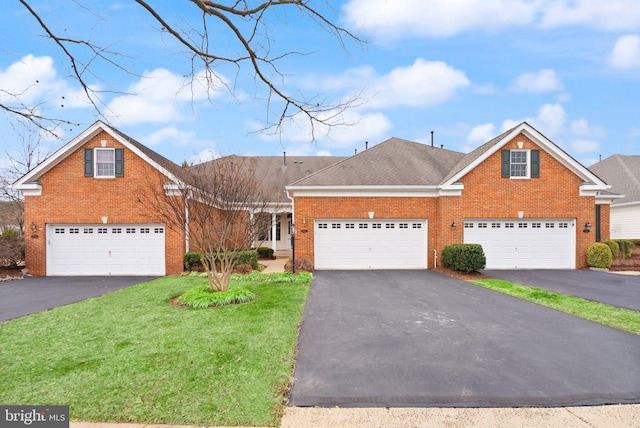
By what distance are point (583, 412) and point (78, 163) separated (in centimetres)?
1659

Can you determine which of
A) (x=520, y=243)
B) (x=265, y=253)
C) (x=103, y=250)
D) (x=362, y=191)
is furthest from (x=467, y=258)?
(x=103, y=250)

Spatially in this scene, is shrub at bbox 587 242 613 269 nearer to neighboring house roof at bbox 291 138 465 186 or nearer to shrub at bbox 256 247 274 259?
neighboring house roof at bbox 291 138 465 186

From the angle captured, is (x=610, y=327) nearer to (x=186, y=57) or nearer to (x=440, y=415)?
(x=440, y=415)

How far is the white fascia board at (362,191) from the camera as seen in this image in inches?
542

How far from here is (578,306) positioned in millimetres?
7590

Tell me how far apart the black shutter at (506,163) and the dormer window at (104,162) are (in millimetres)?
15833

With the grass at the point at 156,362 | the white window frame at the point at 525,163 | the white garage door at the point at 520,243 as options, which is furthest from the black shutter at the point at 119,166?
the white window frame at the point at 525,163

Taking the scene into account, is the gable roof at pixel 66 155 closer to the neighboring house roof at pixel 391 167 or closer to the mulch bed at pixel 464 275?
the neighboring house roof at pixel 391 167

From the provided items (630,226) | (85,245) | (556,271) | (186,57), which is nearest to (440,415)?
(186,57)

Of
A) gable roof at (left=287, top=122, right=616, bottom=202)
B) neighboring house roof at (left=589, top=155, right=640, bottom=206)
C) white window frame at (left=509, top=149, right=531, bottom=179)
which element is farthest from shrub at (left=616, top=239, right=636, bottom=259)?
neighboring house roof at (left=589, top=155, right=640, bottom=206)

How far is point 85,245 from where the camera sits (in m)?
13.3

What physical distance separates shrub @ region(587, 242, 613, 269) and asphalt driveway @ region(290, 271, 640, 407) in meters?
8.28

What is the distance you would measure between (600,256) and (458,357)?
42.1ft

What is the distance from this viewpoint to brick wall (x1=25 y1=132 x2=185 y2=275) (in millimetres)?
13164
